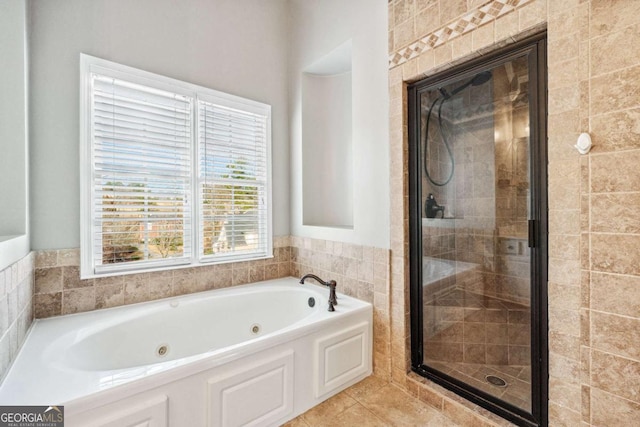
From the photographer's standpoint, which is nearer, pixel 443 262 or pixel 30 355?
pixel 30 355

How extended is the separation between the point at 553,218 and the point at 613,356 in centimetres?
58

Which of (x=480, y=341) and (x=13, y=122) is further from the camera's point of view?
(x=480, y=341)

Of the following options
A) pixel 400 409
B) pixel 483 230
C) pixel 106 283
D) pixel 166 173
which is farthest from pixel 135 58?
pixel 400 409

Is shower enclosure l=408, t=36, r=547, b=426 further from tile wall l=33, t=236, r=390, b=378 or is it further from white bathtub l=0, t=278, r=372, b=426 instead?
white bathtub l=0, t=278, r=372, b=426

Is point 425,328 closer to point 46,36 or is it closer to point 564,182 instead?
point 564,182

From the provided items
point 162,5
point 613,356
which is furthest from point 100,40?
point 613,356

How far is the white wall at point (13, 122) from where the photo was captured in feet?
5.30

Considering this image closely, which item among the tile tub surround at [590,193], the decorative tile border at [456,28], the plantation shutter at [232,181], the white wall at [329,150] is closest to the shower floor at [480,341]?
the tile tub surround at [590,193]

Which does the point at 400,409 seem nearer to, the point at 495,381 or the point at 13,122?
the point at 495,381

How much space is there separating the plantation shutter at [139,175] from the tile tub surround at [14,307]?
0.38 meters

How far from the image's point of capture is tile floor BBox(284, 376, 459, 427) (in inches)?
66.6

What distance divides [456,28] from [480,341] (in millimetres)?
1870

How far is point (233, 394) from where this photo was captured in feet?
4.87

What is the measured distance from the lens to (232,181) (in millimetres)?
Answer: 2662
